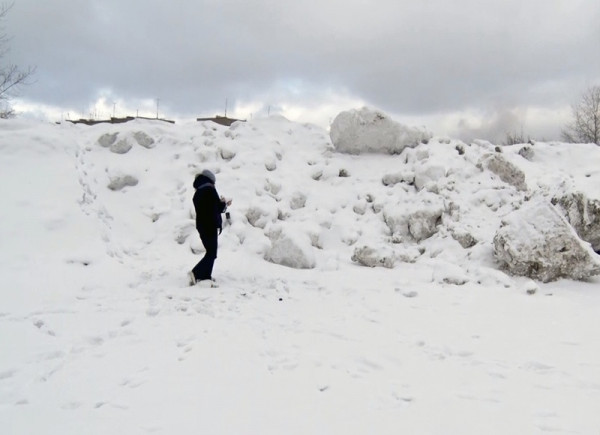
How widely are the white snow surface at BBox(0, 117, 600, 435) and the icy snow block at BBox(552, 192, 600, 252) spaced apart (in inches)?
24.7

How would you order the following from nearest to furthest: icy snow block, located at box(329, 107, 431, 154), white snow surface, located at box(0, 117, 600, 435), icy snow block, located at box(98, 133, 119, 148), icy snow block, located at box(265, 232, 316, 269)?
1. white snow surface, located at box(0, 117, 600, 435)
2. icy snow block, located at box(265, 232, 316, 269)
3. icy snow block, located at box(329, 107, 431, 154)
4. icy snow block, located at box(98, 133, 119, 148)

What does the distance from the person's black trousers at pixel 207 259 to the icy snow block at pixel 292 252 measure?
1600mm

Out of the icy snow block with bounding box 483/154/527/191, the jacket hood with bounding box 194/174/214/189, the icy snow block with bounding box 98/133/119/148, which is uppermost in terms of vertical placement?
the icy snow block with bounding box 98/133/119/148

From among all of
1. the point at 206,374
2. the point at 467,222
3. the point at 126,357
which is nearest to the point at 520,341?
the point at 206,374

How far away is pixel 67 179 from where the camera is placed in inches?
334

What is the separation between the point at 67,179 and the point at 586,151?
14129mm

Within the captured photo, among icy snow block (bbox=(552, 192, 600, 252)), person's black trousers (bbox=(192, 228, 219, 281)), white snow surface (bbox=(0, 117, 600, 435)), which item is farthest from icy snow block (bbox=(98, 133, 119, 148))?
icy snow block (bbox=(552, 192, 600, 252))

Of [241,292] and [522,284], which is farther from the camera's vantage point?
[522,284]

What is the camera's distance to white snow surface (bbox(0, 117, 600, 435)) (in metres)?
2.97

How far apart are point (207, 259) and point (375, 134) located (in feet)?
24.6

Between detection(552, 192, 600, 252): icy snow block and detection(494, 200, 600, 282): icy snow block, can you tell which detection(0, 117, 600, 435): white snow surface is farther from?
detection(552, 192, 600, 252): icy snow block

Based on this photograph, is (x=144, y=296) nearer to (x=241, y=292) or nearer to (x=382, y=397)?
(x=241, y=292)

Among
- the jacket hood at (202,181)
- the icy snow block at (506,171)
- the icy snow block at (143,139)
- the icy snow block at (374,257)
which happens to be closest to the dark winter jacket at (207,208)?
the jacket hood at (202,181)

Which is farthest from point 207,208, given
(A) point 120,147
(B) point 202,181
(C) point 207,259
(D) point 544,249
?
(A) point 120,147
